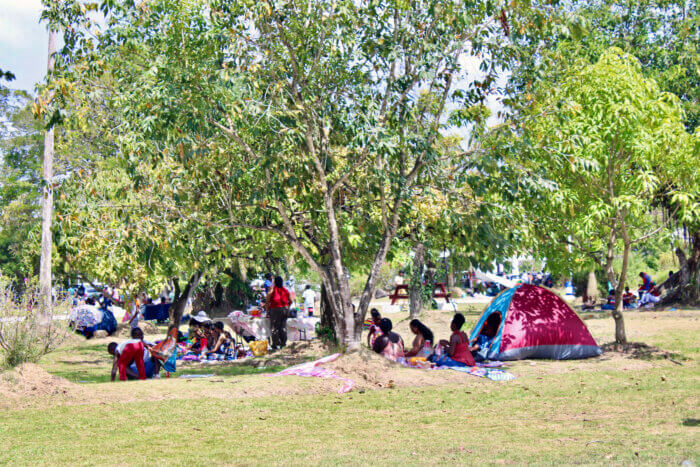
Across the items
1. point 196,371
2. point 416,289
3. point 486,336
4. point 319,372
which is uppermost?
point 416,289

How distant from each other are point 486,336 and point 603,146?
4317 millimetres

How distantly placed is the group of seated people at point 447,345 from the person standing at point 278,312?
14.0 feet

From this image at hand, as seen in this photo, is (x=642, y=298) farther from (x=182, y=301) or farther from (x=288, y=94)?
(x=288, y=94)

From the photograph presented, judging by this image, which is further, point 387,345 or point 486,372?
point 387,345

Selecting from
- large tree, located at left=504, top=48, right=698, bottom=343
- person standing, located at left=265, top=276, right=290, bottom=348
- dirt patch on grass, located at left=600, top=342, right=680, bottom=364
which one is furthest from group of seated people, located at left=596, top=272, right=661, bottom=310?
person standing, located at left=265, top=276, right=290, bottom=348

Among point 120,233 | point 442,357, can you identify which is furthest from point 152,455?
point 442,357

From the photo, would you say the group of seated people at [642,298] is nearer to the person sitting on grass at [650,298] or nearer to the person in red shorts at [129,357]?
the person sitting on grass at [650,298]

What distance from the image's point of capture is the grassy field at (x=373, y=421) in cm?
672

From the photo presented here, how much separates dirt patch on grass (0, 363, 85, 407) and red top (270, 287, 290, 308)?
24.9ft

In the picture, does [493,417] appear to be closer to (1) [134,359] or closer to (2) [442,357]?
(2) [442,357]

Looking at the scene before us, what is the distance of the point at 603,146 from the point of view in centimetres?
1239

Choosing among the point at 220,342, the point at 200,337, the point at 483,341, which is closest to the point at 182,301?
the point at 200,337

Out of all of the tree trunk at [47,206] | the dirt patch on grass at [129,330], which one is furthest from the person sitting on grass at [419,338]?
the dirt patch on grass at [129,330]

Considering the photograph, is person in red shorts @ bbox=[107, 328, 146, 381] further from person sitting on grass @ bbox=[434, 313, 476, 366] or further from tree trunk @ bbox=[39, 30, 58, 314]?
tree trunk @ bbox=[39, 30, 58, 314]
